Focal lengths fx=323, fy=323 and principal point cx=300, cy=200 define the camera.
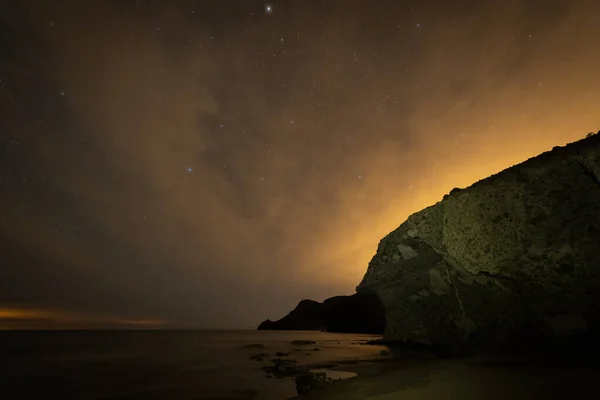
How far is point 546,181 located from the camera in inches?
453

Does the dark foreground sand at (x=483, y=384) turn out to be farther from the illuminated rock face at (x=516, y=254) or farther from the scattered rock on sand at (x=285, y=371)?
the illuminated rock face at (x=516, y=254)

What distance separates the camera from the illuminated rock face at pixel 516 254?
10953 mm

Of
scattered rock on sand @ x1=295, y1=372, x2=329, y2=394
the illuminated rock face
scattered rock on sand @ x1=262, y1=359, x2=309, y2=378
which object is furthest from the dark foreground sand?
the illuminated rock face

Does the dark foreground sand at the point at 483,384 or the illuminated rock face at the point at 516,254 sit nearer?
the dark foreground sand at the point at 483,384

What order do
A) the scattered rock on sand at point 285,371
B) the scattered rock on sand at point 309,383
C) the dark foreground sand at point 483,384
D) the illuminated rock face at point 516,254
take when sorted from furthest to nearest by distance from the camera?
1. the scattered rock on sand at point 285,371
2. the illuminated rock face at point 516,254
3. the scattered rock on sand at point 309,383
4. the dark foreground sand at point 483,384

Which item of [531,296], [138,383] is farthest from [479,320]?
[138,383]

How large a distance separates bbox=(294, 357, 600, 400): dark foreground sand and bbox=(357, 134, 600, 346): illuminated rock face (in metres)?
3.46

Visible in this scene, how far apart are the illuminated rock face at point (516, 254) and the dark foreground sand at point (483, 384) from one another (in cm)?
346

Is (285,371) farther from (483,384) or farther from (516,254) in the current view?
(516,254)

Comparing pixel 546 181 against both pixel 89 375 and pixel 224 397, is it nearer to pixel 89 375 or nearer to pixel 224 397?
pixel 224 397

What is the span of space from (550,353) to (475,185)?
6927 mm

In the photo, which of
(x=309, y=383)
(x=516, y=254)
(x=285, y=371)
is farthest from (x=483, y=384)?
(x=516, y=254)

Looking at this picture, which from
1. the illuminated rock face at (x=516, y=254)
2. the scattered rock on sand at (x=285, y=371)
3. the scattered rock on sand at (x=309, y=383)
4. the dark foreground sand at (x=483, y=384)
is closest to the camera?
the dark foreground sand at (x=483, y=384)

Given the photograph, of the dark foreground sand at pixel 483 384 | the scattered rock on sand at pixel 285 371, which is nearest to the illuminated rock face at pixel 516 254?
the dark foreground sand at pixel 483 384
